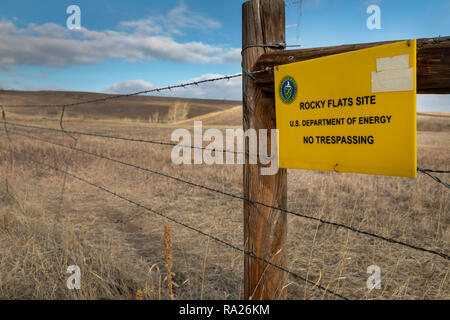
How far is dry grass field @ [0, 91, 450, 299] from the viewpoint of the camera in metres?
2.88

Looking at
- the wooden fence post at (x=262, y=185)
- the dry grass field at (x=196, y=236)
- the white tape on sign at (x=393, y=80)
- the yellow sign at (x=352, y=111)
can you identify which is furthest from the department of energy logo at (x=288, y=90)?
the dry grass field at (x=196, y=236)

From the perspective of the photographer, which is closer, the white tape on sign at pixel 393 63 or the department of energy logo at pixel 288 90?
the white tape on sign at pixel 393 63

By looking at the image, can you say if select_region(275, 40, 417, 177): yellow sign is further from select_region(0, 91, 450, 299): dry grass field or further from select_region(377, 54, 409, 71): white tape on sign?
select_region(0, 91, 450, 299): dry grass field

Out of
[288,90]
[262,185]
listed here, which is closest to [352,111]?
[288,90]

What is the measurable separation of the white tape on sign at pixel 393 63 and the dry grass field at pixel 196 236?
149cm

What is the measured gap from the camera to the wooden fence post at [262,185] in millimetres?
2033

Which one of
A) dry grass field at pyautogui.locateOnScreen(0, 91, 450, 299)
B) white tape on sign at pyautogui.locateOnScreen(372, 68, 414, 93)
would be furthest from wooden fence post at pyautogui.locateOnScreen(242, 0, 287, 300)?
white tape on sign at pyautogui.locateOnScreen(372, 68, 414, 93)

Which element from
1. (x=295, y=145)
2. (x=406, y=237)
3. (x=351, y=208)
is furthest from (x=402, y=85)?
(x=351, y=208)

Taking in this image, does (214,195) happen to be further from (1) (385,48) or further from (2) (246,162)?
(1) (385,48)

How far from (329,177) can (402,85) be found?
20.4 ft

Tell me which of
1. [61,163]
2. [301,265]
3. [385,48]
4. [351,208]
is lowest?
[301,265]

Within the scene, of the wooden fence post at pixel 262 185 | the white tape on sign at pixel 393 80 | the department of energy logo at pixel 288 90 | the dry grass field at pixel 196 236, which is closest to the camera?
the white tape on sign at pixel 393 80

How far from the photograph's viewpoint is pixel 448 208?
4.97 m

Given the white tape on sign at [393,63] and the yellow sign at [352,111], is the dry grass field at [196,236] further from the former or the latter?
the white tape on sign at [393,63]
